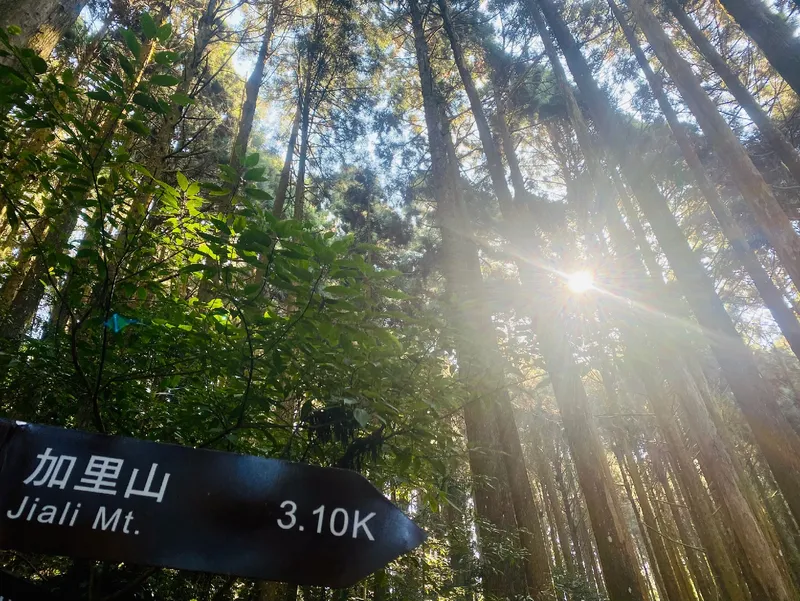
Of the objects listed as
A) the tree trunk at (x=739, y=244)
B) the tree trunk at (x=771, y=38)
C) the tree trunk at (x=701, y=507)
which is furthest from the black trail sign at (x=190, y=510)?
the tree trunk at (x=771, y=38)

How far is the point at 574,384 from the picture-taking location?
17.4 ft

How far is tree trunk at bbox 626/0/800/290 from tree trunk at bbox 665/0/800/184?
3.62 feet

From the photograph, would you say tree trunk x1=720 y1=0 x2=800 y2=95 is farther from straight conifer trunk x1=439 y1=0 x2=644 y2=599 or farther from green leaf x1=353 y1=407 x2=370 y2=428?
green leaf x1=353 y1=407 x2=370 y2=428

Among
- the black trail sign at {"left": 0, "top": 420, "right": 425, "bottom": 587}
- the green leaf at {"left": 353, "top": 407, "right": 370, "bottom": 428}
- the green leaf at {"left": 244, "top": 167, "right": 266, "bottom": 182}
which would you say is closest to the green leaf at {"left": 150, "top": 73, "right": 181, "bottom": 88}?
the green leaf at {"left": 244, "top": 167, "right": 266, "bottom": 182}

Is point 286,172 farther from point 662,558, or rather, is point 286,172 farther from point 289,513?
point 662,558

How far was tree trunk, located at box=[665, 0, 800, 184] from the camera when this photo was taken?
627cm

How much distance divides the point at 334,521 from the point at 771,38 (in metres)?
7.63

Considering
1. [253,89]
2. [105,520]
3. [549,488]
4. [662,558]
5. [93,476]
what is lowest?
[105,520]

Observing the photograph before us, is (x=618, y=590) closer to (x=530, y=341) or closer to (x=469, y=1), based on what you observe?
(x=530, y=341)

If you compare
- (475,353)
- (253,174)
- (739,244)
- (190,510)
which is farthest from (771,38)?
(190,510)

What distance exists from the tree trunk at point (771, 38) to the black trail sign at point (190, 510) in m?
7.17

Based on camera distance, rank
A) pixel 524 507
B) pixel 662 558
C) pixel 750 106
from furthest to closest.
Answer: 1. pixel 662 558
2. pixel 750 106
3. pixel 524 507

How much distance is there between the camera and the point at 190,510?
114 cm

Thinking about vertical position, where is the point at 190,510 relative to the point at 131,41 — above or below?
below
